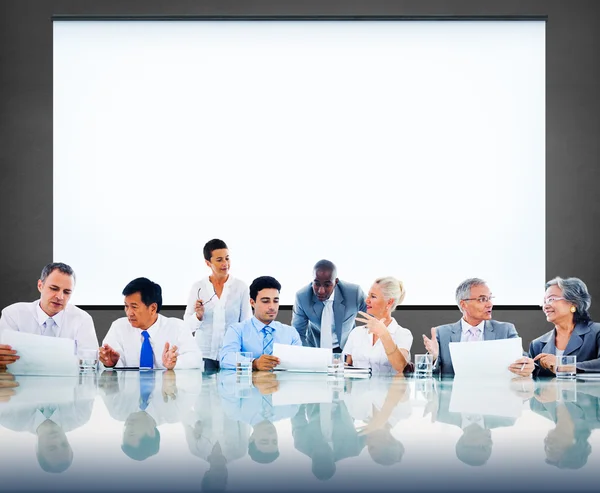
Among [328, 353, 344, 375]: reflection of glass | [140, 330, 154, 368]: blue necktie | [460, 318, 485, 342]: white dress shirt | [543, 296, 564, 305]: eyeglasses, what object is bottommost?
[140, 330, 154, 368]: blue necktie

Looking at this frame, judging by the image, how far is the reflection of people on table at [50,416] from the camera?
4.36 ft

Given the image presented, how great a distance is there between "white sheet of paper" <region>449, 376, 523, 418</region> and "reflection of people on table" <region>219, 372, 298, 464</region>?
0.48m

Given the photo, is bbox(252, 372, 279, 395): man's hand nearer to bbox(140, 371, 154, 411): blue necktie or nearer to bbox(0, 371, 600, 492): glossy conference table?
bbox(0, 371, 600, 492): glossy conference table

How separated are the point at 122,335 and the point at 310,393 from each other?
191cm

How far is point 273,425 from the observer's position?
1.67 m

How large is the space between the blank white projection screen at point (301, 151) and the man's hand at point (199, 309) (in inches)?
52.4

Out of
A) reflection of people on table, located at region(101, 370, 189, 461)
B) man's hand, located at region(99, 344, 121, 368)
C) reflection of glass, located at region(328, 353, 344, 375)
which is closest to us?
reflection of people on table, located at region(101, 370, 189, 461)

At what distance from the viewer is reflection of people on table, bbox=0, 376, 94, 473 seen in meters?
1.33

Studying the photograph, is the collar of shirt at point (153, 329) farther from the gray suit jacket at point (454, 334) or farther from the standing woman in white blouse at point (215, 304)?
the gray suit jacket at point (454, 334)

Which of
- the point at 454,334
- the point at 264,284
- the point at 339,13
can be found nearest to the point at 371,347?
the point at 454,334

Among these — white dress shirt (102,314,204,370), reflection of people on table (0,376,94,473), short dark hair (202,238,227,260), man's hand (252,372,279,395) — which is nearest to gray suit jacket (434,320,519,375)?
man's hand (252,372,279,395)

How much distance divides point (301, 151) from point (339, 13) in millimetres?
1187

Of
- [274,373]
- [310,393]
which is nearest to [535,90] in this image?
[274,373]

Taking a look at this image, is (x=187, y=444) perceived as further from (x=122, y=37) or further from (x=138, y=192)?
(x=122, y=37)
